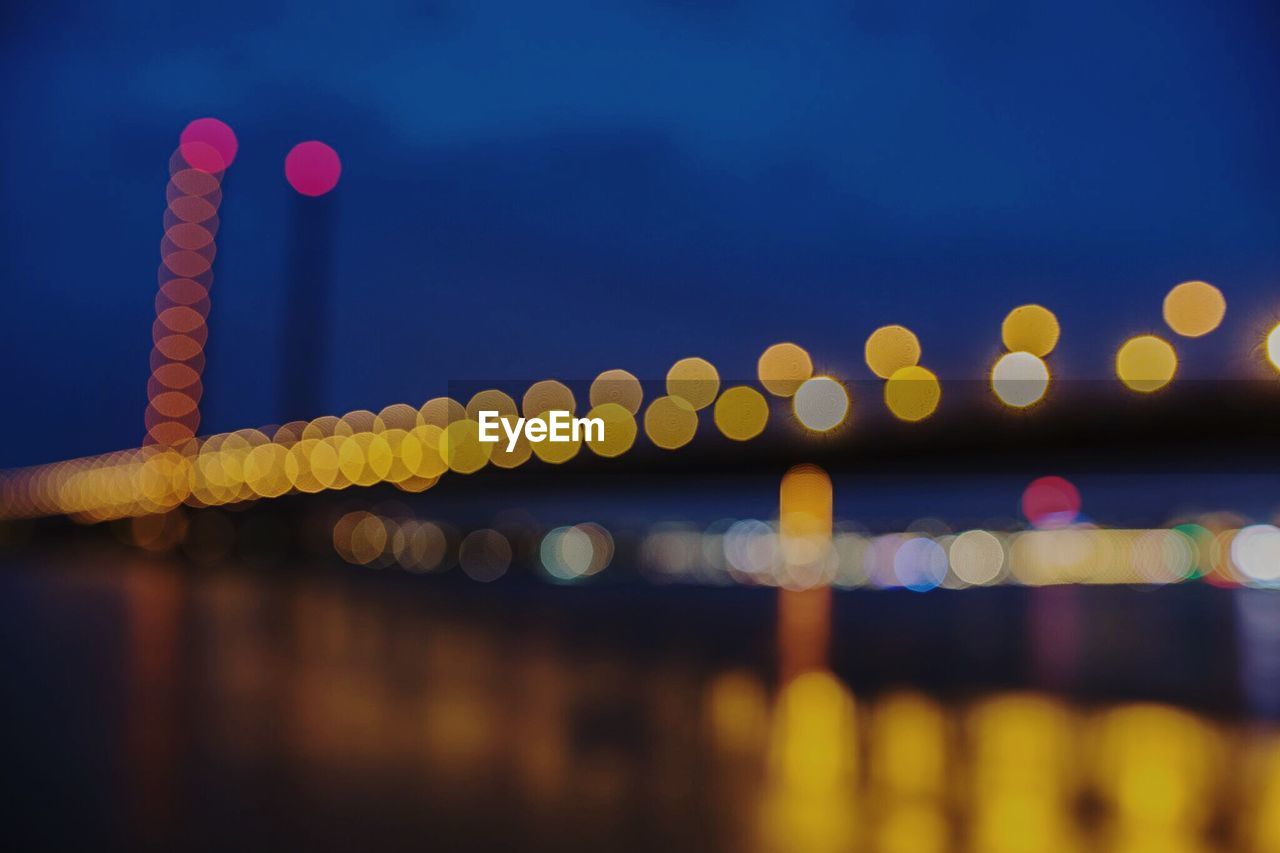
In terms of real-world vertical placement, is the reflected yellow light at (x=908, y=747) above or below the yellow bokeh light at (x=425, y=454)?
below

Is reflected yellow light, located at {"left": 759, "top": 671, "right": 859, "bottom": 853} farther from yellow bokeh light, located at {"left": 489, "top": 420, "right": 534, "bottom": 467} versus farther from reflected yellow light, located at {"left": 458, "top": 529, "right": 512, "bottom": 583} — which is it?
reflected yellow light, located at {"left": 458, "top": 529, "right": 512, "bottom": 583}

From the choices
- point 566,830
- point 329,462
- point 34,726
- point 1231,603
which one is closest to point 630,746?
point 566,830

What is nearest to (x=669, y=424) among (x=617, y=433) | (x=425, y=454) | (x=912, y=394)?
(x=617, y=433)

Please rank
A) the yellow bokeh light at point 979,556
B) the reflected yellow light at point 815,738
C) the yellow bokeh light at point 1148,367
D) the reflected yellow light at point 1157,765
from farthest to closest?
the yellow bokeh light at point 979,556 → the yellow bokeh light at point 1148,367 → the reflected yellow light at point 815,738 → the reflected yellow light at point 1157,765

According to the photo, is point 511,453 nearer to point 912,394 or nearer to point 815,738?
point 912,394

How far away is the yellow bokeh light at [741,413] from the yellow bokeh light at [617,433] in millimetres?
2076

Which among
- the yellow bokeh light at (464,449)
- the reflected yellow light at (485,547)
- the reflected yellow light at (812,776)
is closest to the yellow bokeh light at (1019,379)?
the reflected yellow light at (812,776)

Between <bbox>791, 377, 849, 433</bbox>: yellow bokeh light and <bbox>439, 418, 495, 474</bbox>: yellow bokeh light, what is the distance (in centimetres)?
848

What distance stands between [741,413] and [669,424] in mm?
2004

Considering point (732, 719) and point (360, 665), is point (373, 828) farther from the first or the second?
point (360, 665)

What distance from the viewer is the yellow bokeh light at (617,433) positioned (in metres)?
29.2

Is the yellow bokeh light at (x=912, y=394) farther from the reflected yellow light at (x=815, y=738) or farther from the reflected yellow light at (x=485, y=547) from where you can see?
the reflected yellow light at (x=485, y=547)

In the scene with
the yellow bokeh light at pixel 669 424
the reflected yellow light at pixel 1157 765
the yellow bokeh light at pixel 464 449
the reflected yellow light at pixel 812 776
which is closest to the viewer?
the reflected yellow light at pixel 812 776

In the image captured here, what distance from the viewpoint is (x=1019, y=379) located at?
21.2m
